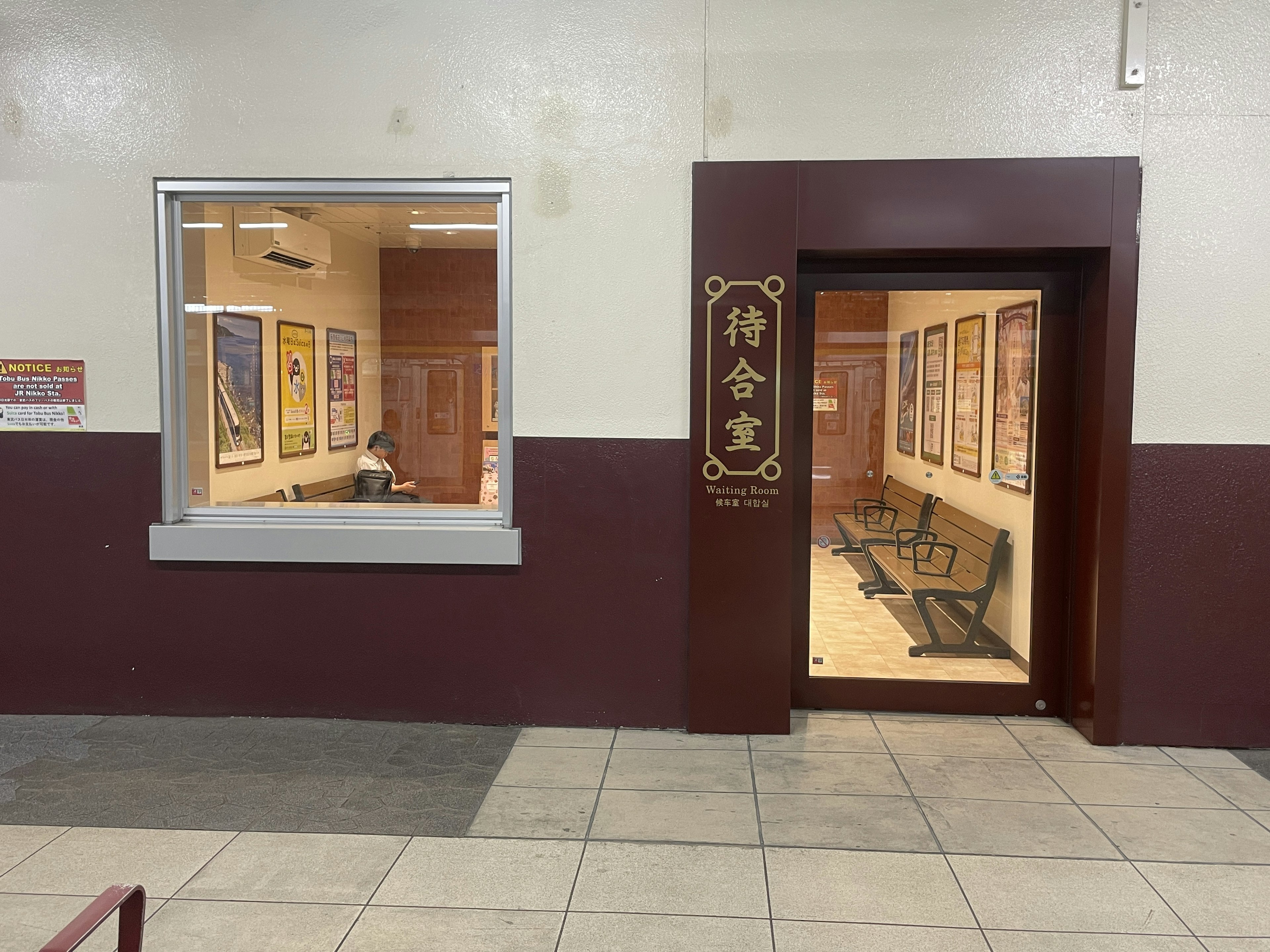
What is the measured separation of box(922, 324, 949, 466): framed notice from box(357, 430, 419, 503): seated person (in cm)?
242

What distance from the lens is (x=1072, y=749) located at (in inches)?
160

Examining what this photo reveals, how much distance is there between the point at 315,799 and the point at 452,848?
69 cm

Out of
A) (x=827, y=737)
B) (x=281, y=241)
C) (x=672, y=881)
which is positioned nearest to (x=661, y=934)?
(x=672, y=881)

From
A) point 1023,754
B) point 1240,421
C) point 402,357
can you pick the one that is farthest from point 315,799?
point 1240,421

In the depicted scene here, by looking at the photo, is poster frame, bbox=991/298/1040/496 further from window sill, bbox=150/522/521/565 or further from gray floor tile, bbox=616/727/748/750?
window sill, bbox=150/522/521/565

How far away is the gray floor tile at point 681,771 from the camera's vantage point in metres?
3.67

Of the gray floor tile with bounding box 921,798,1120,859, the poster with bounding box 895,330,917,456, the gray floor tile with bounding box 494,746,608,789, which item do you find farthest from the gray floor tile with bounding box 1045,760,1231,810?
the gray floor tile with bounding box 494,746,608,789

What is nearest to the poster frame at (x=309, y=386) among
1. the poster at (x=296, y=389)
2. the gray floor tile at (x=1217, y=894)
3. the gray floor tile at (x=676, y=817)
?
the poster at (x=296, y=389)

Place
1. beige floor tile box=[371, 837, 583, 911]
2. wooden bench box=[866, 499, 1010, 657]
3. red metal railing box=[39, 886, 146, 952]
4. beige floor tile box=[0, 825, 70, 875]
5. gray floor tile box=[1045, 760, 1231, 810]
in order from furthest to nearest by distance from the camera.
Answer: wooden bench box=[866, 499, 1010, 657], gray floor tile box=[1045, 760, 1231, 810], beige floor tile box=[0, 825, 70, 875], beige floor tile box=[371, 837, 583, 911], red metal railing box=[39, 886, 146, 952]

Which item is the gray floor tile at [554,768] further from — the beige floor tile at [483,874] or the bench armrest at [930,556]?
the bench armrest at [930,556]

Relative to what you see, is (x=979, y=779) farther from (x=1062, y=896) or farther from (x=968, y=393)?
(x=968, y=393)

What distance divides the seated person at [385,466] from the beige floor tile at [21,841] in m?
1.83

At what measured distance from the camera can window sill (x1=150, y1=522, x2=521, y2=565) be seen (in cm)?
425

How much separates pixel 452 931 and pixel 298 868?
662 millimetres
